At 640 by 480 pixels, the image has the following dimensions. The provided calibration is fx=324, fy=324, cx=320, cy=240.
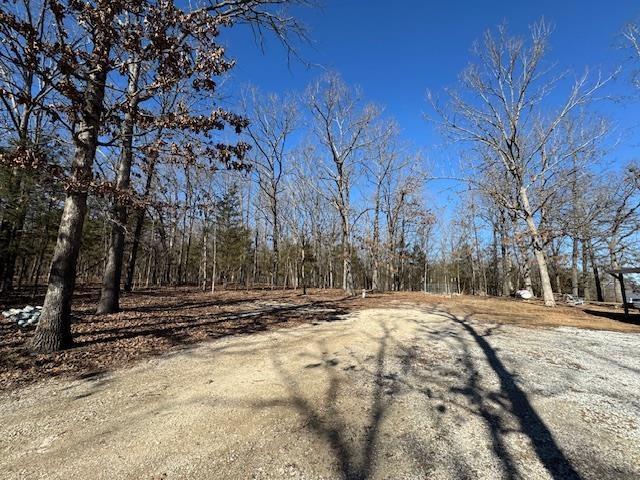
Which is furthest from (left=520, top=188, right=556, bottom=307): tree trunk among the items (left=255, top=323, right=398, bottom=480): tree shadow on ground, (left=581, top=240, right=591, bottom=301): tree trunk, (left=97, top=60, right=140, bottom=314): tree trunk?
(left=97, top=60, right=140, bottom=314): tree trunk

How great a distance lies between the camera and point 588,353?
5836mm

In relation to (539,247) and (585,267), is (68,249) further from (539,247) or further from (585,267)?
(585,267)

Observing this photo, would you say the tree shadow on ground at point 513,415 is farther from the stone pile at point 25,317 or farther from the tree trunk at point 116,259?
the tree trunk at point 116,259

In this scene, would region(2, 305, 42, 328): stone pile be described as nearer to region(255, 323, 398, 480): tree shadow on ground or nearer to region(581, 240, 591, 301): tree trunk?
region(255, 323, 398, 480): tree shadow on ground

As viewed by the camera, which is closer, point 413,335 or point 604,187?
point 413,335

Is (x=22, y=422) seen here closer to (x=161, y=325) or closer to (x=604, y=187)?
(x=161, y=325)

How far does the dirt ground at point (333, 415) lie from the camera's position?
101 inches

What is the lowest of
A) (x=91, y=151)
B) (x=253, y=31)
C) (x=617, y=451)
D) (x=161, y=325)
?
(x=617, y=451)

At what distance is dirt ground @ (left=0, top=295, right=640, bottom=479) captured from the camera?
2.57m

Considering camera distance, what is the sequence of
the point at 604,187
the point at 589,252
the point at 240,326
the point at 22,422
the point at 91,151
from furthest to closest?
the point at 589,252
the point at 604,187
the point at 240,326
the point at 91,151
the point at 22,422

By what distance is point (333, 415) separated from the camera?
333 centimetres

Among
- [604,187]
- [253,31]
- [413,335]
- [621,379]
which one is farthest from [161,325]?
[604,187]

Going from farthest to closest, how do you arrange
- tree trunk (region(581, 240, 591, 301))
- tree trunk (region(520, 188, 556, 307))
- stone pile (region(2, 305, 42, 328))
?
tree trunk (region(581, 240, 591, 301))
tree trunk (region(520, 188, 556, 307))
stone pile (region(2, 305, 42, 328))

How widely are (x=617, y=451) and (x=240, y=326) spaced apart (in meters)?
6.42
